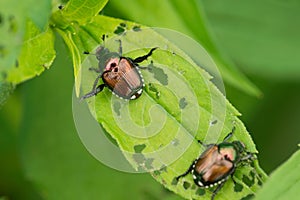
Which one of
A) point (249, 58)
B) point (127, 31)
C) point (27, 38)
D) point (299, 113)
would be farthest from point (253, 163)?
point (299, 113)

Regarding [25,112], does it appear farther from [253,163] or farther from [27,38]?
[253,163]

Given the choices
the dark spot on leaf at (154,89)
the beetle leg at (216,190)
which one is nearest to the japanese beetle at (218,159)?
the beetle leg at (216,190)

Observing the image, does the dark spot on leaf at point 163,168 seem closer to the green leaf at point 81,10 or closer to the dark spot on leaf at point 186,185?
the dark spot on leaf at point 186,185

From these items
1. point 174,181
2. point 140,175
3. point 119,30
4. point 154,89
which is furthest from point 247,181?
point 140,175

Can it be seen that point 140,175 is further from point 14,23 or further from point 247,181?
point 14,23

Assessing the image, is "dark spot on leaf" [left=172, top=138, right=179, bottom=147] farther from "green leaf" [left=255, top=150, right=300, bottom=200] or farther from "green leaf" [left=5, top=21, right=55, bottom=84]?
"green leaf" [left=5, top=21, right=55, bottom=84]

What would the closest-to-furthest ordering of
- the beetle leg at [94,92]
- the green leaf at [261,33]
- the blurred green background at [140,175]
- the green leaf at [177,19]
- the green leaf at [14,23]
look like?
1. the green leaf at [14,23]
2. the beetle leg at [94,92]
3. the green leaf at [177,19]
4. the blurred green background at [140,175]
5. the green leaf at [261,33]
